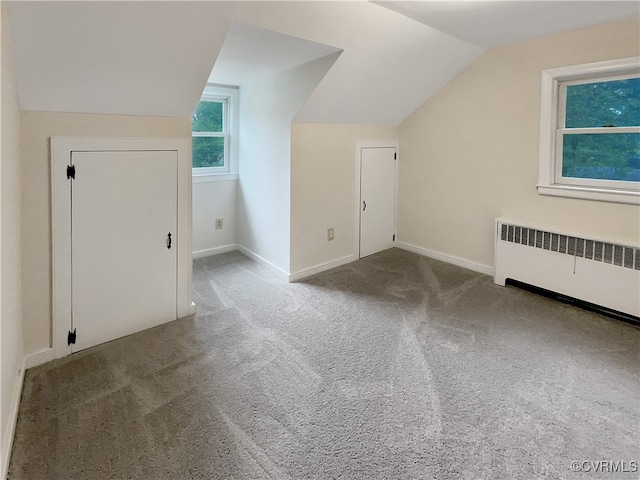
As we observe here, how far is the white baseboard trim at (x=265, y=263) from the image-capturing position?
408 cm

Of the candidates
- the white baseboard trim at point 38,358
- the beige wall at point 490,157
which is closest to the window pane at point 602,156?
the beige wall at point 490,157

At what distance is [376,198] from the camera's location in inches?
186

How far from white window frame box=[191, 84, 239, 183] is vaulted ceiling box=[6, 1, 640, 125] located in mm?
642

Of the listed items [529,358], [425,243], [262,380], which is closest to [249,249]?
[425,243]

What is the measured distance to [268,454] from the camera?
1.82m

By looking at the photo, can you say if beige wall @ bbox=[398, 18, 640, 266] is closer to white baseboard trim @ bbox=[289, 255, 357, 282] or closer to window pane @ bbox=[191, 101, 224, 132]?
white baseboard trim @ bbox=[289, 255, 357, 282]

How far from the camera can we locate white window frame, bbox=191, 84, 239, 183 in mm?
4624

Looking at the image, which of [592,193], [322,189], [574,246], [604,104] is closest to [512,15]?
[604,104]

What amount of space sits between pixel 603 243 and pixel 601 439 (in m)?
1.76

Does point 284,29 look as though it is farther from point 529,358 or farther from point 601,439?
point 601,439

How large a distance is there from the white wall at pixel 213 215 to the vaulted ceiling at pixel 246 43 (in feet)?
4.28

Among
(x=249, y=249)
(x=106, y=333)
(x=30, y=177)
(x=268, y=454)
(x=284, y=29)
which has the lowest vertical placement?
(x=268, y=454)

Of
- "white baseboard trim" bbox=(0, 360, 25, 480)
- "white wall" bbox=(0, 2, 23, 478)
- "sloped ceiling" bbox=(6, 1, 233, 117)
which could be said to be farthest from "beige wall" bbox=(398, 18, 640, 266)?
"white baseboard trim" bbox=(0, 360, 25, 480)

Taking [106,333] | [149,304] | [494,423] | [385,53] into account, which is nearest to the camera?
[494,423]
